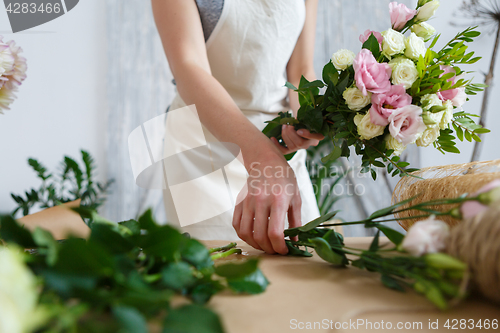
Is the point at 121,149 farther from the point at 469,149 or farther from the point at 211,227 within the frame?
the point at 469,149

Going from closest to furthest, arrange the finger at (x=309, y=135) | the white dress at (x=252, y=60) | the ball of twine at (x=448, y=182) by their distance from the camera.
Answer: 1. the ball of twine at (x=448, y=182)
2. the finger at (x=309, y=135)
3. the white dress at (x=252, y=60)

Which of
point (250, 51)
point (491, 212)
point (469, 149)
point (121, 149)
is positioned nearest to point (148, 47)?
point (121, 149)

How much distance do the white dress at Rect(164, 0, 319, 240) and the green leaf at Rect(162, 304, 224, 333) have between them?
0.69 meters

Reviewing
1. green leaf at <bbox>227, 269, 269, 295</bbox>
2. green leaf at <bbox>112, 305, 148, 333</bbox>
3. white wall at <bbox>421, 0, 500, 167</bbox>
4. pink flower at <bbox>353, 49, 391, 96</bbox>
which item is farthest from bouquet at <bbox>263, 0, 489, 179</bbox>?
white wall at <bbox>421, 0, 500, 167</bbox>

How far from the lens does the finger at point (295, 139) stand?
0.71 meters

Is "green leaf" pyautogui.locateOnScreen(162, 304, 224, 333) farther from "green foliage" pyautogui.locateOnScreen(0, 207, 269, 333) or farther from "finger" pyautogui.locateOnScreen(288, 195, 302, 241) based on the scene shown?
"finger" pyautogui.locateOnScreen(288, 195, 302, 241)

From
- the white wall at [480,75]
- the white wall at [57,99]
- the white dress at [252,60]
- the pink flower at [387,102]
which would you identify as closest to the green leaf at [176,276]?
the pink flower at [387,102]

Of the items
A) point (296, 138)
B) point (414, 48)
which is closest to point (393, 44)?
point (414, 48)

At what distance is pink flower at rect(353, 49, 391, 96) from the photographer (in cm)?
50

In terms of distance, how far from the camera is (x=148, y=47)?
2383mm

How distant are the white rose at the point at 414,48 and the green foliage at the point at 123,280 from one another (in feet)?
1.42

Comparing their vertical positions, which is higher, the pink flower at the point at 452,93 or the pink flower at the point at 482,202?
the pink flower at the point at 452,93

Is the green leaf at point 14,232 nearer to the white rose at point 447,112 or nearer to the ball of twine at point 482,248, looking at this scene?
the ball of twine at point 482,248

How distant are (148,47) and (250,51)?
170 cm
